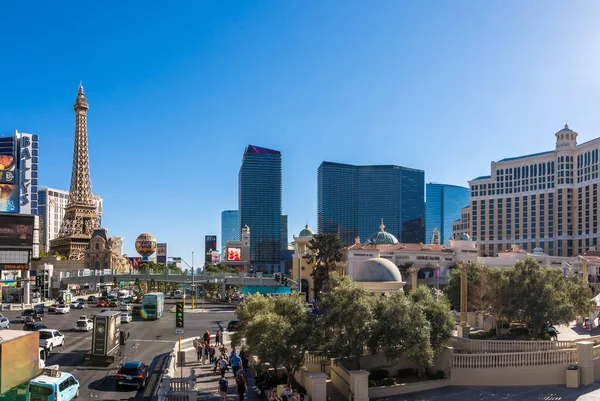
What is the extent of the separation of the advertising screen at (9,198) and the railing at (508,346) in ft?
218

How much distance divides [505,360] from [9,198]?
230 feet

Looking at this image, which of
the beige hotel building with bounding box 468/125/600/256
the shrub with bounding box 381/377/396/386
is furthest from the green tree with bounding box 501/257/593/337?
the beige hotel building with bounding box 468/125/600/256

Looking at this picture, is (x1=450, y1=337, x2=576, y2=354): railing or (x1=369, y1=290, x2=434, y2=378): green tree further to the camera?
(x1=450, y1=337, x2=576, y2=354): railing

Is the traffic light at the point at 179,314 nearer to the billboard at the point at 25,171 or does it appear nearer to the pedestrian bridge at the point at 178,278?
the pedestrian bridge at the point at 178,278

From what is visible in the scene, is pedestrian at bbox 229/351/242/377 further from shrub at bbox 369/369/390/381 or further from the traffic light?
shrub at bbox 369/369/390/381

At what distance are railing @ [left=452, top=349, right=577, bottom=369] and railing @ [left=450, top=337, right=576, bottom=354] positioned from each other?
3.93ft

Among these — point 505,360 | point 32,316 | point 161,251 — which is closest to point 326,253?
point 161,251

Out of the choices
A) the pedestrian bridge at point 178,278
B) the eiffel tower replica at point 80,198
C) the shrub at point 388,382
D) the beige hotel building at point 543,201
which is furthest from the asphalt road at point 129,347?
the beige hotel building at point 543,201

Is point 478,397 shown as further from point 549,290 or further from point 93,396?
point 93,396

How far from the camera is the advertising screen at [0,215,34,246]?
68.2 m

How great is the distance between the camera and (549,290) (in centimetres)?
3102

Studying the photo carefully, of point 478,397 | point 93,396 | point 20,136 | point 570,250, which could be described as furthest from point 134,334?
point 570,250

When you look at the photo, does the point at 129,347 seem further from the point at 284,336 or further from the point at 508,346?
the point at 508,346

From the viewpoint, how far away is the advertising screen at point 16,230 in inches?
2687
